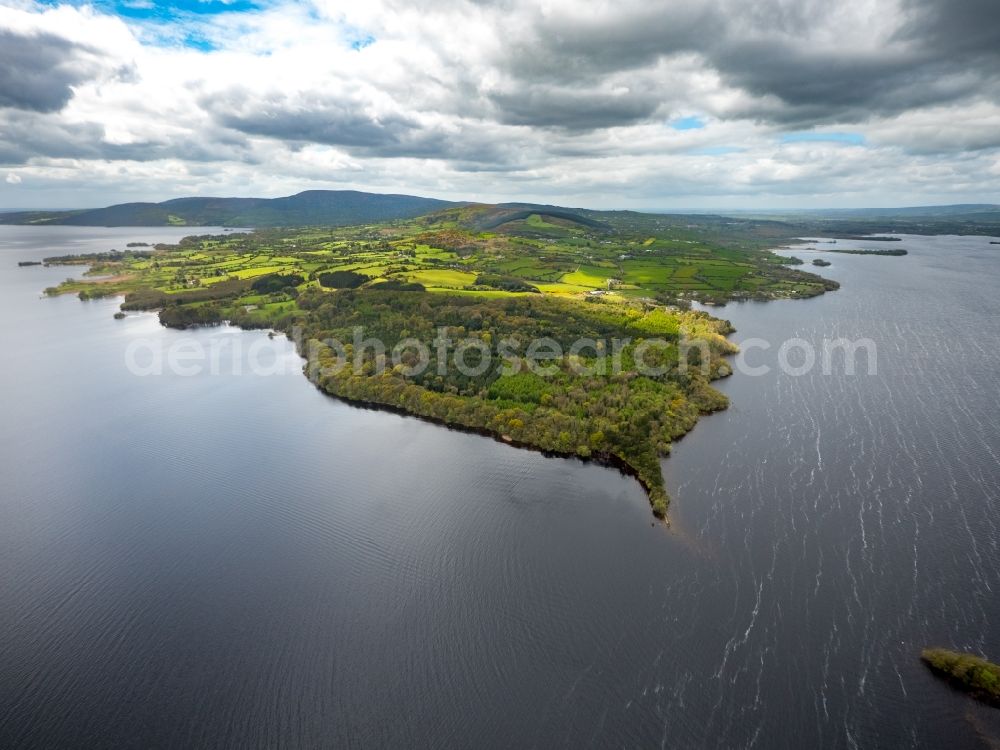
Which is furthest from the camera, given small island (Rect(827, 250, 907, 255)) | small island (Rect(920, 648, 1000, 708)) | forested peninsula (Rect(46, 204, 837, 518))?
small island (Rect(827, 250, 907, 255))

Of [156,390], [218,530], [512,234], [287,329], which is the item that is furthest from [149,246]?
[218,530]

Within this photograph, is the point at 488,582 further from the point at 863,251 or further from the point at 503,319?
the point at 863,251

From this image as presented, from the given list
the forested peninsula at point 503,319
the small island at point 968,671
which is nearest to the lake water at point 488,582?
the small island at point 968,671

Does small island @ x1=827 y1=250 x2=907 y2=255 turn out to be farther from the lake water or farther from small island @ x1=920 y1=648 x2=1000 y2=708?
small island @ x1=920 y1=648 x2=1000 y2=708

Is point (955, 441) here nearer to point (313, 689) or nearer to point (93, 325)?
point (313, 689)

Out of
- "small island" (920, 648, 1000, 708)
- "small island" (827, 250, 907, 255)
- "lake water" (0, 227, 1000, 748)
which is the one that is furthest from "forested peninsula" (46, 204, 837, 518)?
"small island" (827, 250, 907, 255)

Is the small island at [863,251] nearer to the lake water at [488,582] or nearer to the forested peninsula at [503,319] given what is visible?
the forested peninsula at [503,319]

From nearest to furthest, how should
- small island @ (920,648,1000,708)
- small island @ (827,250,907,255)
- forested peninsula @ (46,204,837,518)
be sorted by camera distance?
small island @ (920,648,1000,708)
forested peninsula @ (46,204,837,518)
small island @ (827,250,907,255)
